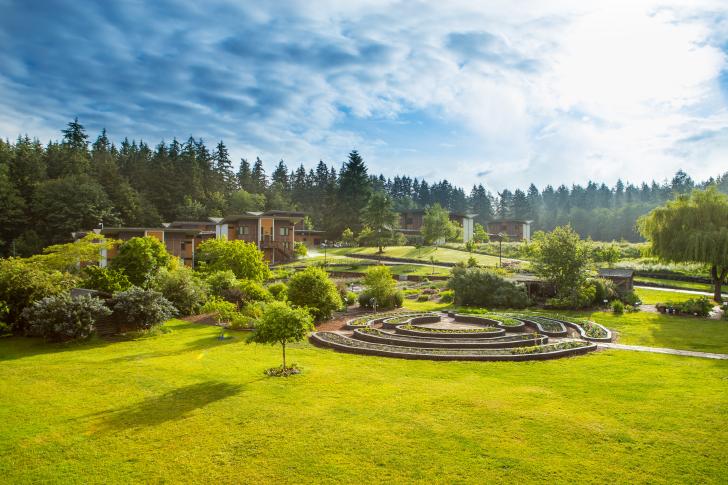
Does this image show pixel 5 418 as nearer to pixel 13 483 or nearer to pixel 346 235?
pixel 13 483

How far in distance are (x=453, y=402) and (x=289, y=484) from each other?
6.44 metres

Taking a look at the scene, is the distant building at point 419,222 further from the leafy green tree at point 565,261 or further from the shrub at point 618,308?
the shrub at point 618,308

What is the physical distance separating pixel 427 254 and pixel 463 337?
1999 inches

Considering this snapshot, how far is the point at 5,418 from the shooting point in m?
13.6

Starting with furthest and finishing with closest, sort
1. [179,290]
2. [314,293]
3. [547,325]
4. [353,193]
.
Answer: [353,193], [179,290], [314,293], [547,325]

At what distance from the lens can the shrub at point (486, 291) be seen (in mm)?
38781

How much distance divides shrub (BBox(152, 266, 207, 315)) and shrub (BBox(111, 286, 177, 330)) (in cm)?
590

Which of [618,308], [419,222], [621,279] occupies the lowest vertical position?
[618,308]

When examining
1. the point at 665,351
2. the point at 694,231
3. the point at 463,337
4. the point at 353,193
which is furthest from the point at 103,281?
the point at 353,193

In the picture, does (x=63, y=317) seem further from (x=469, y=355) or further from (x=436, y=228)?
(x=436, y=228)

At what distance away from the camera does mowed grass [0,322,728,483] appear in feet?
35.5

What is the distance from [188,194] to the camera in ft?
319

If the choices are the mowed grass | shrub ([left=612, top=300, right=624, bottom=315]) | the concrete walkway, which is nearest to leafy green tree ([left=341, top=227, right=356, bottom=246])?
shrub ([left=612, top=300, right=624, bottom=315])

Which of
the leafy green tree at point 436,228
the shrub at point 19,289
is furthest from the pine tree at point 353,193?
the shrub at point 19,289
